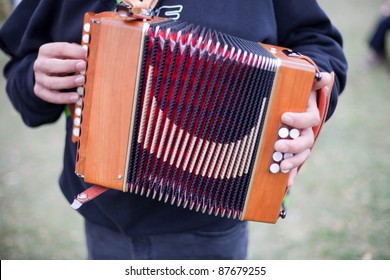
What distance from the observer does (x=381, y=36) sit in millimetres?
5852

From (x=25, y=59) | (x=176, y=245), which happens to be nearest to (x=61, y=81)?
(x=25, y=59)

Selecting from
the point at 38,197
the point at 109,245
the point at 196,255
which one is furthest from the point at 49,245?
the point at 196,255

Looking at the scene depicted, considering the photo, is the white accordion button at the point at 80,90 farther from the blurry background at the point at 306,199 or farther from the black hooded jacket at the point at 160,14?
the blurry background at the point at 306,199

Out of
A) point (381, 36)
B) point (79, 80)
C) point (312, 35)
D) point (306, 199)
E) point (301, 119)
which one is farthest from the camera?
point (381, 36)

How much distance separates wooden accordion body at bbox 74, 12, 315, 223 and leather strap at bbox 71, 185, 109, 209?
32 mm

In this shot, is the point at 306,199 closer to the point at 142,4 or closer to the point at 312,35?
the point at 312,35

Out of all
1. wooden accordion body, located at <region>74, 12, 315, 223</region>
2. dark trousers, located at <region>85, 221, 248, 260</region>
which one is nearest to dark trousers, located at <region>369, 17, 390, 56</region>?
dark trousers, located at <region>85, 221, 248, 260</region>

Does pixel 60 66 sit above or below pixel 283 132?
above

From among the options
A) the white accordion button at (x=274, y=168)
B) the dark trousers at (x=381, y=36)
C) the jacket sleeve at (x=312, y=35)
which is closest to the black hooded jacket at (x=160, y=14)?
the jacket sleeve at (x=312, y=35)

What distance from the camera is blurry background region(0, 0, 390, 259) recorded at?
3.01 meters

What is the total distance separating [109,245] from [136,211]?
0.29 m

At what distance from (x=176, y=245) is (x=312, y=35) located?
89cm

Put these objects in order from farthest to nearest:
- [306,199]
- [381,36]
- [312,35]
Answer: [381,36]
[306,199]
[312,35]

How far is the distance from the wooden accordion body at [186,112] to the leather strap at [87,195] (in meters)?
0.03
